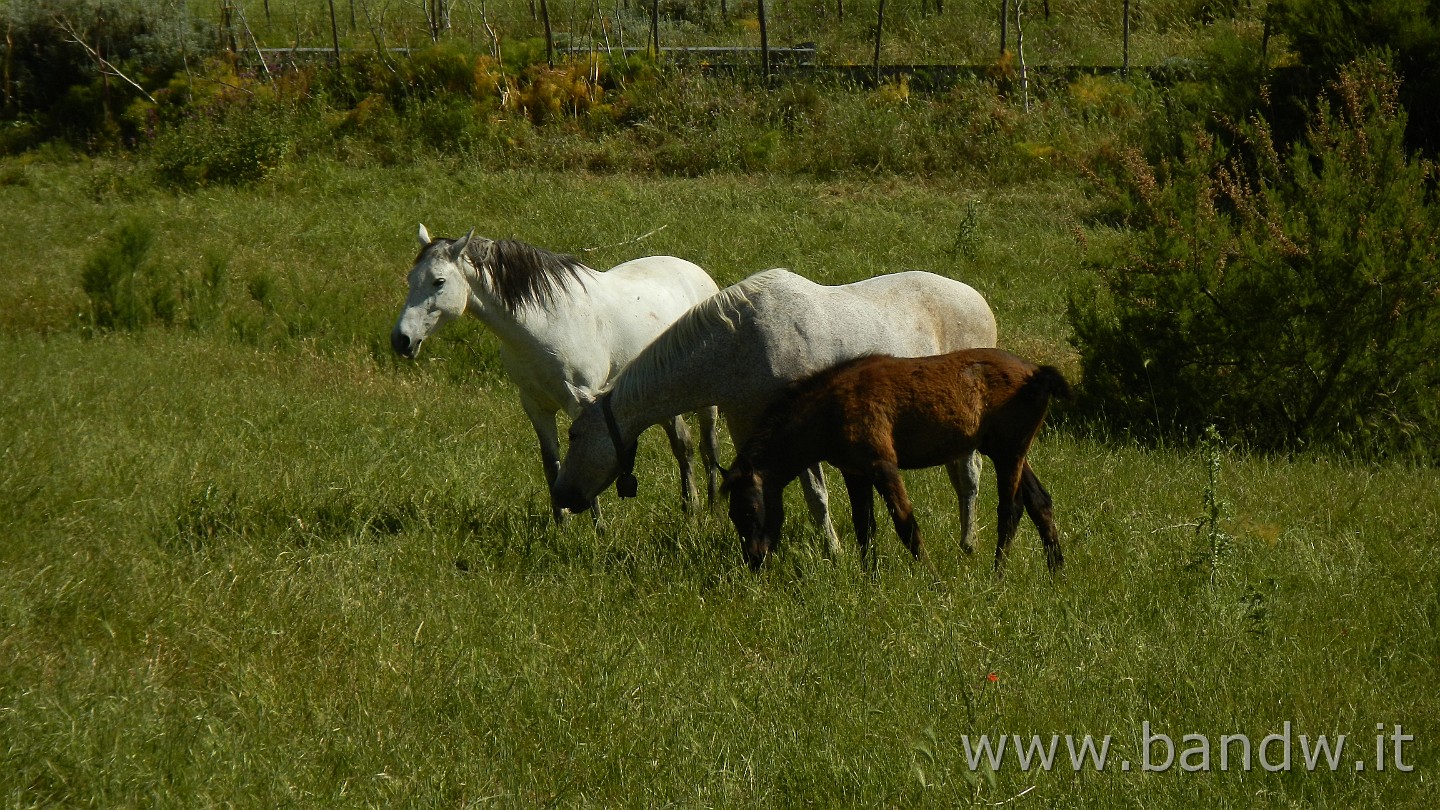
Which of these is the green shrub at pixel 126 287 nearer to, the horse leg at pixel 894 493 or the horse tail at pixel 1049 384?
the horse leg at pixel 894 493

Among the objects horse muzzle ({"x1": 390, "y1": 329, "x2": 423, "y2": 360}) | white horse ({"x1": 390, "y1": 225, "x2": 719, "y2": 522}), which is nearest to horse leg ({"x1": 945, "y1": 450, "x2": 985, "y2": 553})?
white horse ({"x1": 390, "y1": 225, "x2": 719, "y2": 522})

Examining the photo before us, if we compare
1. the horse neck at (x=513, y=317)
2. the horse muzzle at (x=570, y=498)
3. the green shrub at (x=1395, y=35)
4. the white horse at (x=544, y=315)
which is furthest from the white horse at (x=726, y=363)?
the green shrub at (x=1395, y=35)

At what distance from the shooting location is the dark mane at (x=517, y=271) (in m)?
7.16

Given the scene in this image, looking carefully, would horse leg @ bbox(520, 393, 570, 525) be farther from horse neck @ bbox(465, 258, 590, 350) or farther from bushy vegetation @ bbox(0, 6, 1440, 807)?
horse neck @ bbox(465, 258, 590, 350)

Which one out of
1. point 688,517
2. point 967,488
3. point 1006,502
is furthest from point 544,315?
point 1006,502

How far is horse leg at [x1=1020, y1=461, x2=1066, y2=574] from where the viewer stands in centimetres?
638

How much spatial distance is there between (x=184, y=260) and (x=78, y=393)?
212 inches

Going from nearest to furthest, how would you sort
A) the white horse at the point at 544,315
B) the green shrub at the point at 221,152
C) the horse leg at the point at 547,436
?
the white horse at the point at 544,315
the horse leg at the point at 547,436
the green shrub at the point at 221,152

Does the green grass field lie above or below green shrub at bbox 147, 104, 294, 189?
below

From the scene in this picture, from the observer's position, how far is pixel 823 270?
14.8 m

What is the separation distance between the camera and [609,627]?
5.61 metres

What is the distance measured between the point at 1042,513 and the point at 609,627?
7.97 ft

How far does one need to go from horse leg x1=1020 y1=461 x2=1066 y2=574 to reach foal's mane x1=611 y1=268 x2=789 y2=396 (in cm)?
173

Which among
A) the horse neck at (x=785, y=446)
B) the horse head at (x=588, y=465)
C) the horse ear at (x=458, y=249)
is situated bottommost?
the horse head at (x=588, y=465)
